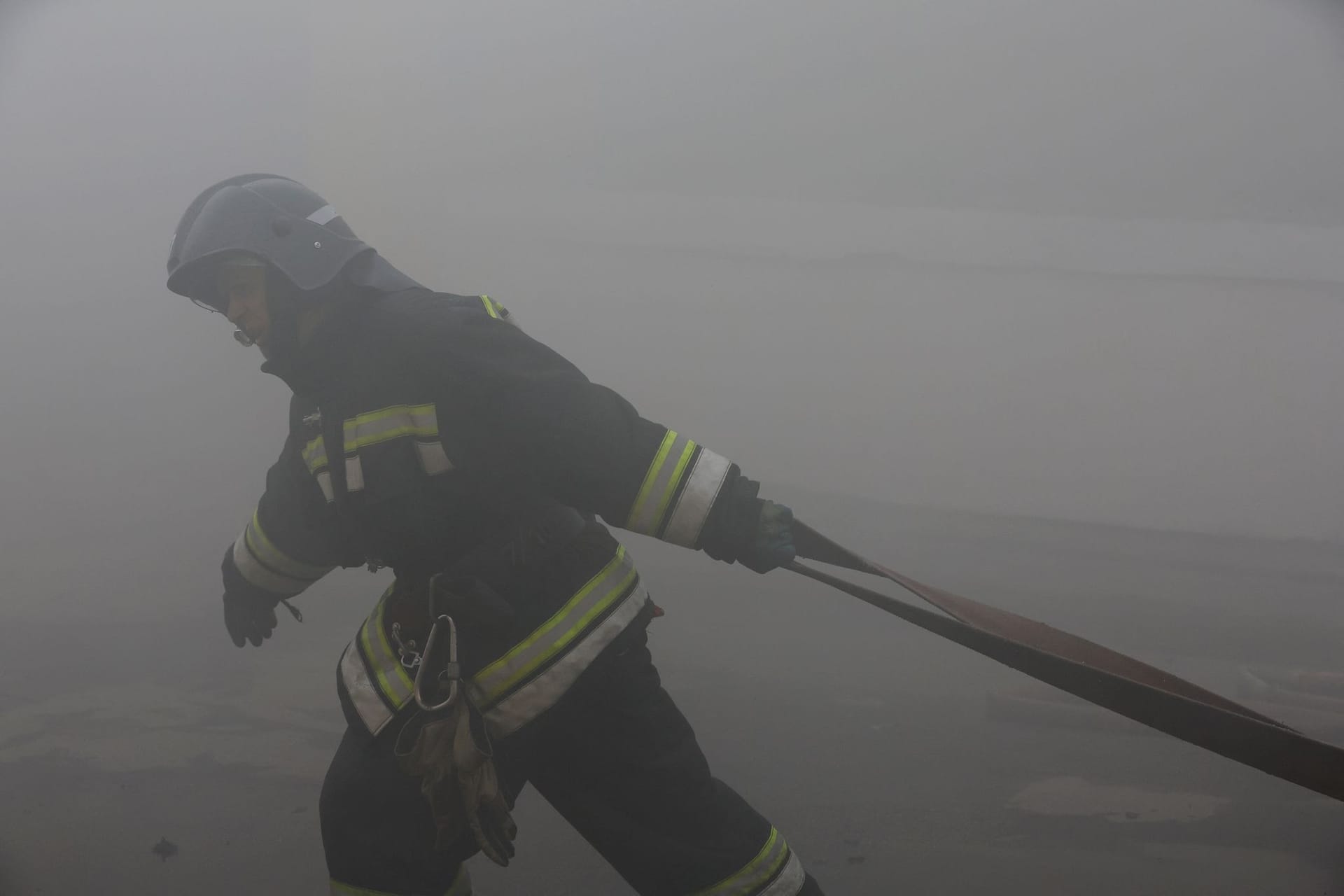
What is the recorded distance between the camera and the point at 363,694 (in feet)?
4.76

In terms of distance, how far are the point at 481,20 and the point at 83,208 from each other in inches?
31.5

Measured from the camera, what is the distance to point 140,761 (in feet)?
5.74

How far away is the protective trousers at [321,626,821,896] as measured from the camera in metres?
1.41

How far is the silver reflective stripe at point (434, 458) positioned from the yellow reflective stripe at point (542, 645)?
28cm

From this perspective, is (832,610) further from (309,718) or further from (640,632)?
(309,718)

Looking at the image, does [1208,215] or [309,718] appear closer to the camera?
[1208,215]

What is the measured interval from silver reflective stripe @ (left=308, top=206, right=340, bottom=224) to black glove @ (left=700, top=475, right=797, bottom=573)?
0.80 m

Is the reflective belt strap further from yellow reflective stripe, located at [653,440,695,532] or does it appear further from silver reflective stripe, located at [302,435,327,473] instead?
silver reflective stripe, located at [302,435,327,473]

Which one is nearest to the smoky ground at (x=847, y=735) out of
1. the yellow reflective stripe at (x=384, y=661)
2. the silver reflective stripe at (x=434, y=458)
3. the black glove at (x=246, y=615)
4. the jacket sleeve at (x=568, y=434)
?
the black glove at (x=246, y=615)

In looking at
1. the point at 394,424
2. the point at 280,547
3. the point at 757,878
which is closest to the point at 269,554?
the point at 280,547

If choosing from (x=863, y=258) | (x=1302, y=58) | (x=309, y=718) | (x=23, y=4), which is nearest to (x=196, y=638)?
(x=309, y=718)

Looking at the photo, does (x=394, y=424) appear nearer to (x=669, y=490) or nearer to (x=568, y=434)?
(x=568, y=434)

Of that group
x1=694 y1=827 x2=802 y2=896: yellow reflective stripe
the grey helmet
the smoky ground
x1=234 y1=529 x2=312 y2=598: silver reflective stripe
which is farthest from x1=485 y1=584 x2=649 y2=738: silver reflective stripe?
the grey helmet

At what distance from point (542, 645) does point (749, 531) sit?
14.7 inches
